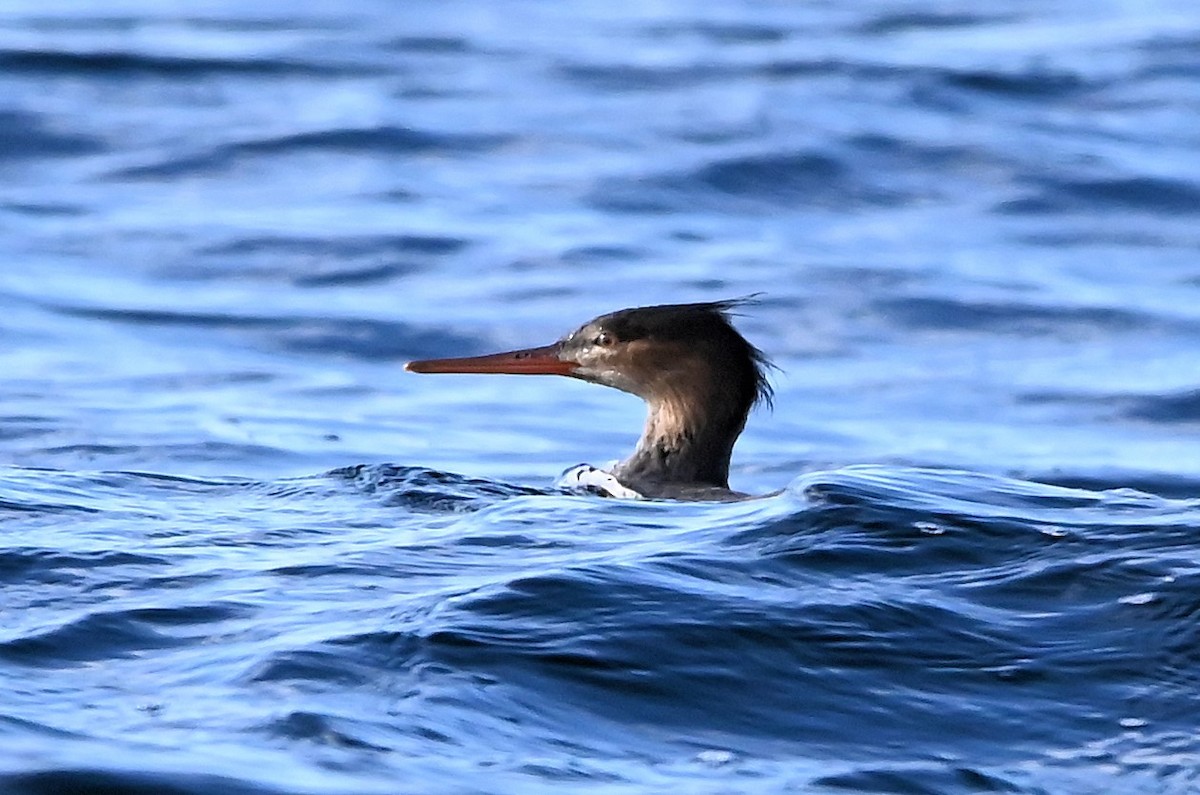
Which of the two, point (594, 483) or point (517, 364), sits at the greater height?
point (517, 364)

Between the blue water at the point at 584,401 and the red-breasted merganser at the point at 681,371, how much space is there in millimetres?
516

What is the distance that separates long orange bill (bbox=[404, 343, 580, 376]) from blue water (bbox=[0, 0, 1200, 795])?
0.49m

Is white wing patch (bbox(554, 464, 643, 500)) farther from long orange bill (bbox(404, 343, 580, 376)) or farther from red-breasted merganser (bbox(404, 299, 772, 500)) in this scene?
long orange bill (bbox(404, 343, 580, 376))

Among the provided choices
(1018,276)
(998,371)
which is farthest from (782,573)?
(1018,276)

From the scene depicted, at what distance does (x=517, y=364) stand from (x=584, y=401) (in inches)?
107

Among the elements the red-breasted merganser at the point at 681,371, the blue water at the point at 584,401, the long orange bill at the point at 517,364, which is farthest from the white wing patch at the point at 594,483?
the long orange bill at the point at 517,364

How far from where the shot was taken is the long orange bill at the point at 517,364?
26.9 feet

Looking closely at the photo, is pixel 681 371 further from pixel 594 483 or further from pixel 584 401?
pixel 584 401

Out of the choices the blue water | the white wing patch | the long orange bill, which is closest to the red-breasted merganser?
the long orange bill

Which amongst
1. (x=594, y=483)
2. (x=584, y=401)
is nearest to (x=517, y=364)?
(x=594, y=483)

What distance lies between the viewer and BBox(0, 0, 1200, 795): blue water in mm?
4098

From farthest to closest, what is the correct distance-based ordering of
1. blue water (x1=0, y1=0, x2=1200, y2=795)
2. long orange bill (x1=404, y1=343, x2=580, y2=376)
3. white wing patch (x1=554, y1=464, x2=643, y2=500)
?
long orange bill (x1=404, y1=343, x2=580, y2=376) → white wing patch (x1=554, y1=464, x2=643, y2=500) → blue water (x1=0, y1=0, x2=1200, y2=795)

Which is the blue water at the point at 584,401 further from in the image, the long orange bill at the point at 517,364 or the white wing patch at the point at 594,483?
the long orange bill at the point at 517,364

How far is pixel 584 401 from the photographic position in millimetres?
11016
